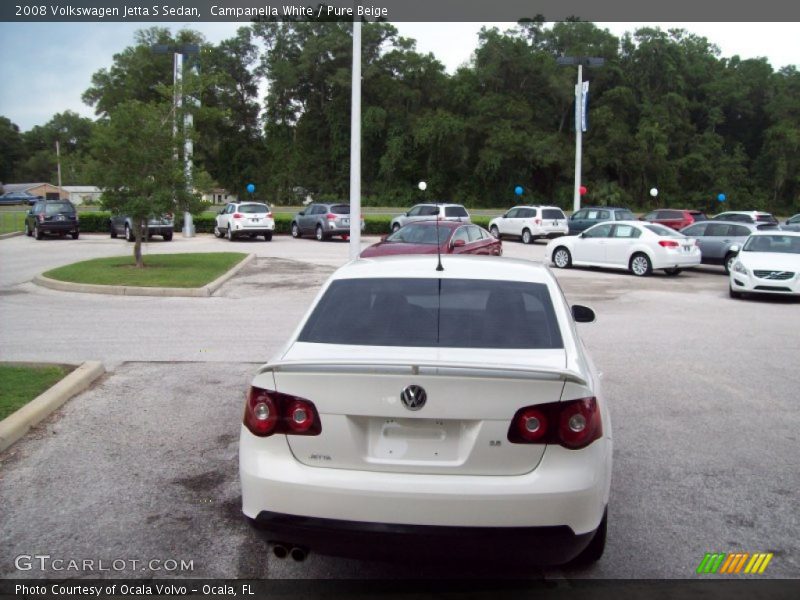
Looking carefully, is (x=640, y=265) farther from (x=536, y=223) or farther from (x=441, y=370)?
(x=441, y=370)

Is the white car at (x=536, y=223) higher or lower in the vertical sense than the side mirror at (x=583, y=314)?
lower

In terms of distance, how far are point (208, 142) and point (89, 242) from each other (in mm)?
38565

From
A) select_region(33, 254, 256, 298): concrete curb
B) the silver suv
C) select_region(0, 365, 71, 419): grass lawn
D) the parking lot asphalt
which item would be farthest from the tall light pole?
the silver suv

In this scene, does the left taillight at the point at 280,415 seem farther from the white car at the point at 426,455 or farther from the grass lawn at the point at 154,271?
the grass lawn at the point at 154,271

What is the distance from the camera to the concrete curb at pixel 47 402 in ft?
20.4

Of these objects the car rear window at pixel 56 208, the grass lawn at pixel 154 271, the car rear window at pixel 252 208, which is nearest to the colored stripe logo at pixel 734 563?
the grass lawn at pixel 154 271

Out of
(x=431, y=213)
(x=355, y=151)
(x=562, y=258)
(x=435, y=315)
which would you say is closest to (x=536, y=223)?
(x=431, y=213)

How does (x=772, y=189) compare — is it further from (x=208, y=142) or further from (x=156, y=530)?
(x=156, y=530)

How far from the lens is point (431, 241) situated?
61.5ft

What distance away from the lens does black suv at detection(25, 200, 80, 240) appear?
3519cm

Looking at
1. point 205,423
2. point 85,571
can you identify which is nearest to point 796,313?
point 205,423

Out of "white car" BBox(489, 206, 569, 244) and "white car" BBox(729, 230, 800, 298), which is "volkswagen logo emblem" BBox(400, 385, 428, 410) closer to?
"white car" BBox(729, 230, 800, 298)

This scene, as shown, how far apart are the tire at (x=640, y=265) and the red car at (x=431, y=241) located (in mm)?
4605

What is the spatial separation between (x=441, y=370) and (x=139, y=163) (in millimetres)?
17024
